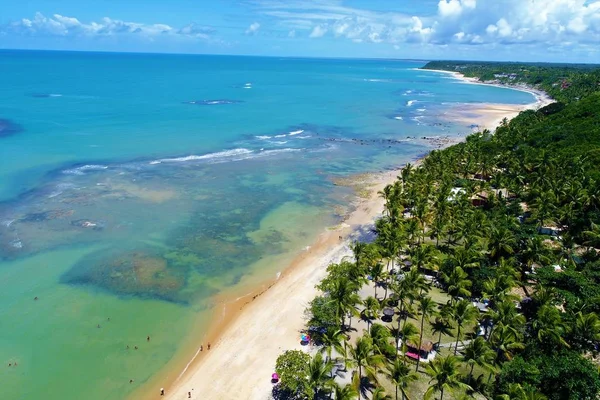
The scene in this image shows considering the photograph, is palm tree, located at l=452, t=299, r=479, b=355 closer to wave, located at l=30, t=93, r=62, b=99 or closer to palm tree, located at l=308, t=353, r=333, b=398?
palm tree, located at l=308, t=353, r=333, b=398

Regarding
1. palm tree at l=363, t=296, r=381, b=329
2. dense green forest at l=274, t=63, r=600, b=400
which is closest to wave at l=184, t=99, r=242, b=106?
dense green forest at l=274, t=63, r=600, b=400

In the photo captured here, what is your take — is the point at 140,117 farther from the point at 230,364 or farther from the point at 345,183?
the point at 230,364

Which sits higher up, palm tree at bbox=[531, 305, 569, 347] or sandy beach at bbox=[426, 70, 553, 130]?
palm tree at bbox=[531, 305, 569, 347]

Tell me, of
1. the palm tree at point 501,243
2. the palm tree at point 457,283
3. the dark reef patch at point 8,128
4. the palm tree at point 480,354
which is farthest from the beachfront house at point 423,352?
the dark reef patch at point 8,128

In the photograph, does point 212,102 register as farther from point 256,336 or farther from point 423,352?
point 423,352

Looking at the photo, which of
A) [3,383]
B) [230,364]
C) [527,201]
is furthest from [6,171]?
[527,201]
